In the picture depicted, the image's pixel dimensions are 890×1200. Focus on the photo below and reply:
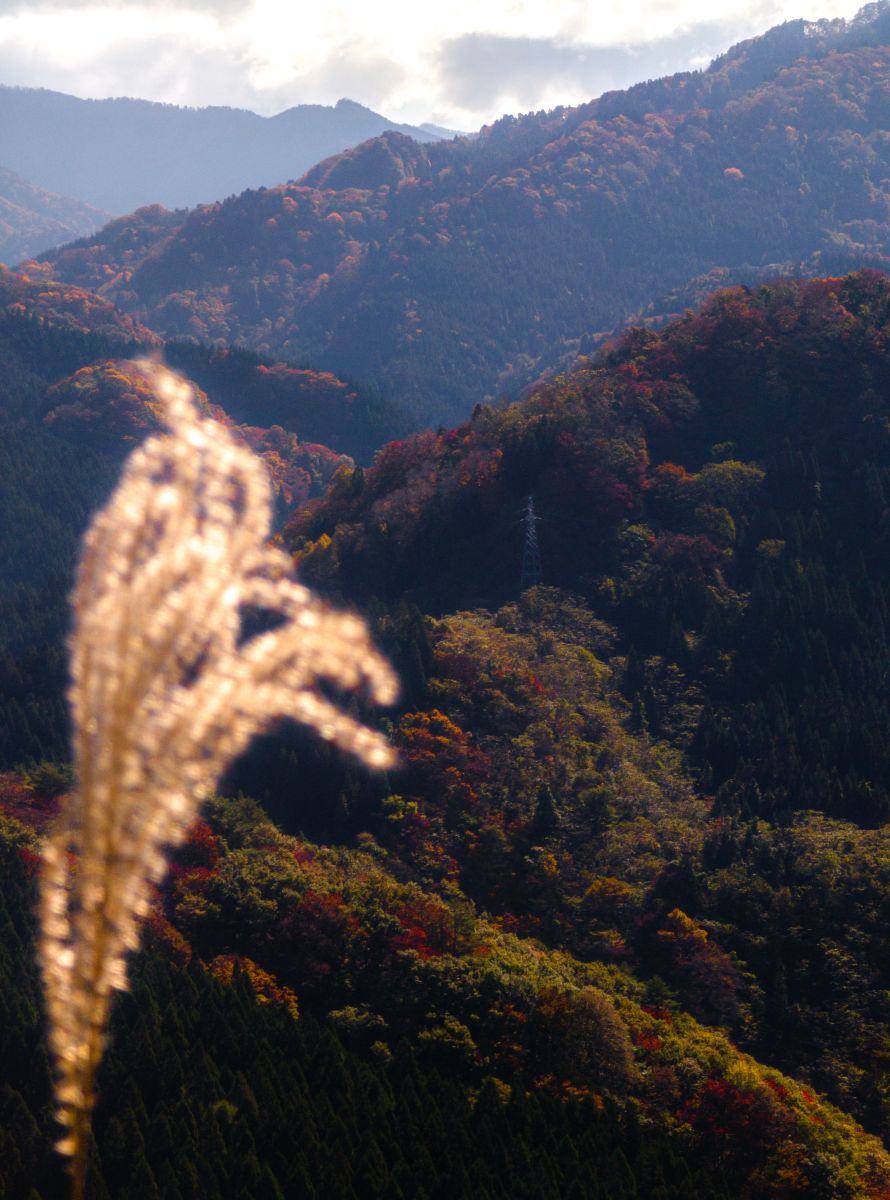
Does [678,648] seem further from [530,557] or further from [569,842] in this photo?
[569,842]

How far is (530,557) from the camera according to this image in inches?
4461

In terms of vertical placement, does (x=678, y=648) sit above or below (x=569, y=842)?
above

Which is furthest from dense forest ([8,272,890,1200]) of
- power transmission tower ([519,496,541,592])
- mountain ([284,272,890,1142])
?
power transmission tower ([519,496,541,592])

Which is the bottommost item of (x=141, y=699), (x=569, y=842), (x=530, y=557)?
(x=141, y=699)

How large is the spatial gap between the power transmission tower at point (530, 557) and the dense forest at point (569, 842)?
150cm

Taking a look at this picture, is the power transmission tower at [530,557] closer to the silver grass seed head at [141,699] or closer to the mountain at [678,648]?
the mountain at [678,648]

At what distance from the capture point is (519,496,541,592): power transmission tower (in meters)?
112

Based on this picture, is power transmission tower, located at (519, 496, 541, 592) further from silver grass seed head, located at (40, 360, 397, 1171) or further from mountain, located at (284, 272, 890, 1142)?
silver grass seed head, located at (40, 360, 397, 1171)

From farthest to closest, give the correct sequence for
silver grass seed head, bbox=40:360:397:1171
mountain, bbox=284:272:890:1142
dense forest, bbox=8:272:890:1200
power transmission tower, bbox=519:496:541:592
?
power transmission tower, bbox=519:496:541:592 < mountain, bbox=284:272:890:1142 < dense forest, bbox=8:272:890:1200 < silver grass seed head, bbox=40:360:397:1171

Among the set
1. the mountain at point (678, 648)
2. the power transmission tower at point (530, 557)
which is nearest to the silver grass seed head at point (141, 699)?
the mountain at point (678, 648)

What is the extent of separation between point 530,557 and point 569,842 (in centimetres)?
3746

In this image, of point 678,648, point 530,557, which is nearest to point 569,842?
point 678,648

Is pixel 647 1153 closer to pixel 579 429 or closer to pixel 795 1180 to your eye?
pixel 795 1180

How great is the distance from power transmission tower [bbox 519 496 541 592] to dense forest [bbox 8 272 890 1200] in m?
1.50
